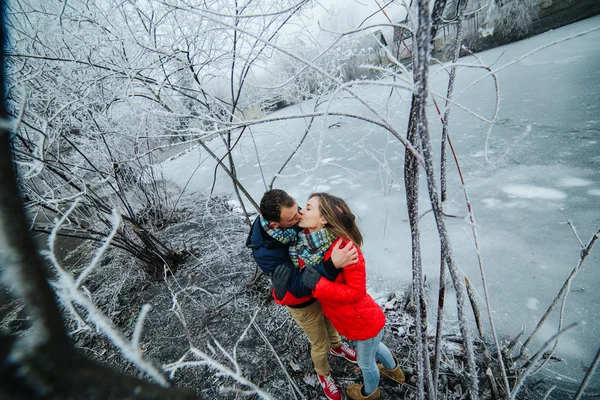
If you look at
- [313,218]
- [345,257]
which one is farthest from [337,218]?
[345,257]

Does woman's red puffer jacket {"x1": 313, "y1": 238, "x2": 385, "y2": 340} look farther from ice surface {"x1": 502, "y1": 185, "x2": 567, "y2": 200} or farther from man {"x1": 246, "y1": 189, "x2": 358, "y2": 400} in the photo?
ice surface {"x1": 502, "y1": 185, "x2": 567, "y2": 200}

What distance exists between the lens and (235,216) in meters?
5.03

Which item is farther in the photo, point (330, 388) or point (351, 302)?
point (330, 388)

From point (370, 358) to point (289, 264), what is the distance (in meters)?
0.82

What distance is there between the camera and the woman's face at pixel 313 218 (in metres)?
1.59

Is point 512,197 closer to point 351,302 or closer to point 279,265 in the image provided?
point 351,302

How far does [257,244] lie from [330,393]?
50.8 inches

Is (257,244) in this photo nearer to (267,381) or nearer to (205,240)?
(267,381)

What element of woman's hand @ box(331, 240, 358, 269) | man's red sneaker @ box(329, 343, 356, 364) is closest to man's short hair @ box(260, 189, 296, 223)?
woman's hand @ box(331, 240, 358, 269)

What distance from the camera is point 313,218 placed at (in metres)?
1.60

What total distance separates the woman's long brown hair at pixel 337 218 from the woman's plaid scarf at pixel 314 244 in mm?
54

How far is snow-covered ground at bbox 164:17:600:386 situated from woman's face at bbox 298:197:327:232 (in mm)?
257

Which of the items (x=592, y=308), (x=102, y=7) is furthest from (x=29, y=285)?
(x=592, y=308)

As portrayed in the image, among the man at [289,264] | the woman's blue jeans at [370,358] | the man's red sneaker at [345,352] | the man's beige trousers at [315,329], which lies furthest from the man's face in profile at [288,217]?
the man's red sneaker at [345,352]
